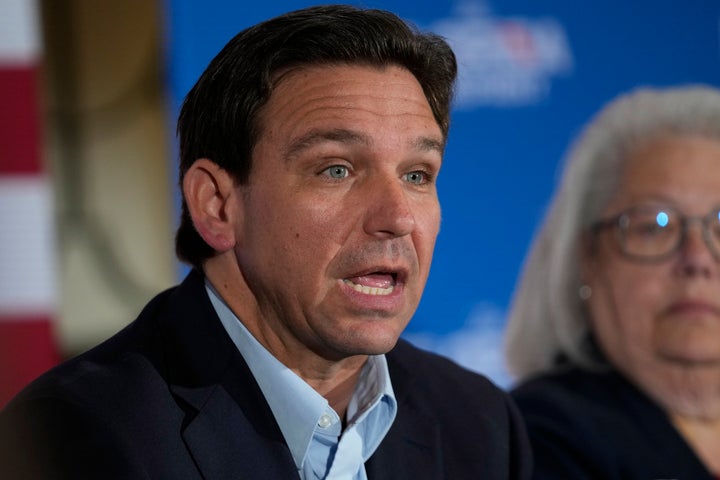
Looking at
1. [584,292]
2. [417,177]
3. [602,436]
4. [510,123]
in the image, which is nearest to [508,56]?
[510,123]

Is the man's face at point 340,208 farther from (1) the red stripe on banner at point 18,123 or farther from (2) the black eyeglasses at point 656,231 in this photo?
(2) the black eyeglasses at point 656,231

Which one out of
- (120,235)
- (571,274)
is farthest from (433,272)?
(120,235)

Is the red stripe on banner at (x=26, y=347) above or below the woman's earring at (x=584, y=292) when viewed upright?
above

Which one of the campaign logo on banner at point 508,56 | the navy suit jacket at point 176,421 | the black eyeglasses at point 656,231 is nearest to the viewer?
the navy suit jacket at point 176,421

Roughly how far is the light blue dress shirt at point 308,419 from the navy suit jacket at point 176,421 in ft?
0.08

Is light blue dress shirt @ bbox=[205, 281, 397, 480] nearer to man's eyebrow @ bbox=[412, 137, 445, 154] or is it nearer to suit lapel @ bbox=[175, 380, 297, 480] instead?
suit lapel @ bbox=[175, 380, 297, 480]

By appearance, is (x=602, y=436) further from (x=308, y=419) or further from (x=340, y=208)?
(x=340, y=208)

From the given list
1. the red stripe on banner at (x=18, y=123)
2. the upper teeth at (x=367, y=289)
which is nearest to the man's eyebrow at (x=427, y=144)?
the upper teeth at (x=367, y=289)

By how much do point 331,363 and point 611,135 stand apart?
1043mm

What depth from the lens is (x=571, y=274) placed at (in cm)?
247

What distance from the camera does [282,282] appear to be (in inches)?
62.9

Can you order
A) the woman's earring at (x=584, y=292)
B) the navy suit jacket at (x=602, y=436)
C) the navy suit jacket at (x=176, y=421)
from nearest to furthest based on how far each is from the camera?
1. the navy suit jacket at (x=176, y=421)
2. the navy suit jacket at (x=602, y=436)
3. the woman's earring at (x=584, y=292)

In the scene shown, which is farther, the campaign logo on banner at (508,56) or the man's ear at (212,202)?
the campaign logo on banner at (508,56)

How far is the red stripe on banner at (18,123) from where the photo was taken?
1780mm
